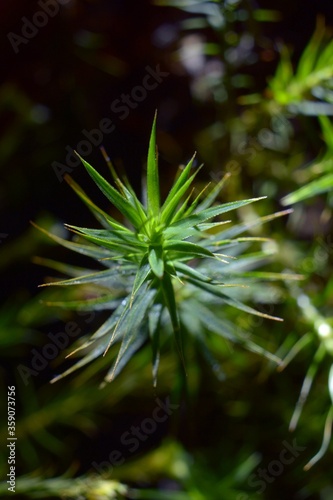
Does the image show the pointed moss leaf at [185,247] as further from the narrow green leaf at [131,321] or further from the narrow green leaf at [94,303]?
the narrow green leaf at [94,303]

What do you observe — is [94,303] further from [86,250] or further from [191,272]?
[191,272]

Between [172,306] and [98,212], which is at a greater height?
[98,212]

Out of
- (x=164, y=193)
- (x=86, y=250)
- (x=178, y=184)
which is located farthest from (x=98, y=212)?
(x=164, y=193)

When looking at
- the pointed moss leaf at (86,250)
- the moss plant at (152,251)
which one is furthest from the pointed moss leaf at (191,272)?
the pointed moss leaf at (86,250)

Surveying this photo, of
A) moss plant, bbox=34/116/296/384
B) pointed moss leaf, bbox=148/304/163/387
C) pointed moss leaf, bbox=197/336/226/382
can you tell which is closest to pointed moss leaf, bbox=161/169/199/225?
moss plant, bbox=34/116/296/384

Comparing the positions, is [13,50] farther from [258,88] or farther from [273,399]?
[273,399]

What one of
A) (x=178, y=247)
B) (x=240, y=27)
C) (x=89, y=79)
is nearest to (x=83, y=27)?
(x=89, y=79)
